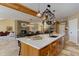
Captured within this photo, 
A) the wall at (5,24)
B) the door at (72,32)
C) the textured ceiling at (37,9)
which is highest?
the textured ceiling at (37,9)

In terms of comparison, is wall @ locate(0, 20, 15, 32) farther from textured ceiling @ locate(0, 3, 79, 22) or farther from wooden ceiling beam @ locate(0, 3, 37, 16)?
wooden ceiling beam @ locate(0, 3, 37, 16)

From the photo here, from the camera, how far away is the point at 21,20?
153 centimetres

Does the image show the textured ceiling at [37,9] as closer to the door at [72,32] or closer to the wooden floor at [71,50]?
the door at [72,32]

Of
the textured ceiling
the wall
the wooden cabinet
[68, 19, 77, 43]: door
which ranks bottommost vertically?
the wooden cabinet

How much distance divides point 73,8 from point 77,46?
0.68 metres

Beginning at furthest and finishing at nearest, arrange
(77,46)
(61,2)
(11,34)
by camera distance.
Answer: (77,46) < (11,34) < (61,2)

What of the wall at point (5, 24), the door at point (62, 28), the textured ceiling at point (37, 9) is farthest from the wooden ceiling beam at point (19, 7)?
the door at point (62, 28)

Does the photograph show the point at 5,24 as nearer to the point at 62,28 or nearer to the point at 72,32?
the point at 62,28

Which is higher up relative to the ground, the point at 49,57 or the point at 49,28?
the point at 49,28

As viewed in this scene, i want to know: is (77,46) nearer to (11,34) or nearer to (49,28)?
(49,28)

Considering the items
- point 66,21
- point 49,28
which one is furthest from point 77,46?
point 49,28

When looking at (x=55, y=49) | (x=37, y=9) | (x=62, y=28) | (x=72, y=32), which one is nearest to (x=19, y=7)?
(x=37, y=9)

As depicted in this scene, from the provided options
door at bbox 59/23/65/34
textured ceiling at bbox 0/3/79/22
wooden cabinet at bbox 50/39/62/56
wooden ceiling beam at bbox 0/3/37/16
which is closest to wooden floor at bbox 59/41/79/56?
wooden cabinet at bbox 50/39/62/56

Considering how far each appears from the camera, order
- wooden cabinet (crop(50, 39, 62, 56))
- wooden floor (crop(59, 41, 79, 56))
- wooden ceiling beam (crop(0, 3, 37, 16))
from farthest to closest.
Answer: wooden cabinet (crop(50, 39, 62, 56))
wooden floor (crop(59, 41, 79, 56))
wooden ceiling beam (crop(0, 3, 37, 16))
